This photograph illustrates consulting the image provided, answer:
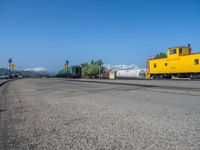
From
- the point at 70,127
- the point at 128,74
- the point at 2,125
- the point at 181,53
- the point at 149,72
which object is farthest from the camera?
the point at 128,74

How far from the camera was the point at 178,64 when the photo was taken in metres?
26.9

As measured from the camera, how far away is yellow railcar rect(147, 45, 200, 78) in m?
24.9

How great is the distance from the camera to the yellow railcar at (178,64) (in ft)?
81.7

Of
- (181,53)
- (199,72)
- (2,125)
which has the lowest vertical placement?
(2,125)

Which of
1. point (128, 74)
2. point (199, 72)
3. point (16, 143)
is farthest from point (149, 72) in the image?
point (16, 143)

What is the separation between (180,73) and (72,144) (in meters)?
27.9

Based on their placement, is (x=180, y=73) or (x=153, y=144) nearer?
(x=153, y=144)

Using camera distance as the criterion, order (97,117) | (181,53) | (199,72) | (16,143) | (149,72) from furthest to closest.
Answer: (149,72)
(181,53)
(199,72)
(97,117)
(16,143)

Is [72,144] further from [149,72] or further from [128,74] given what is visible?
[128,74]

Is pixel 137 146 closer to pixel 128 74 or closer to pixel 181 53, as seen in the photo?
pixel 181 53

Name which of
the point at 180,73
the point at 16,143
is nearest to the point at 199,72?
the point at 180,73

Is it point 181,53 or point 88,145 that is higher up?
point 181,53

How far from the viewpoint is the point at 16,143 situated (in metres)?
3.16

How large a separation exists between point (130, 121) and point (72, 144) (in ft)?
6.16
